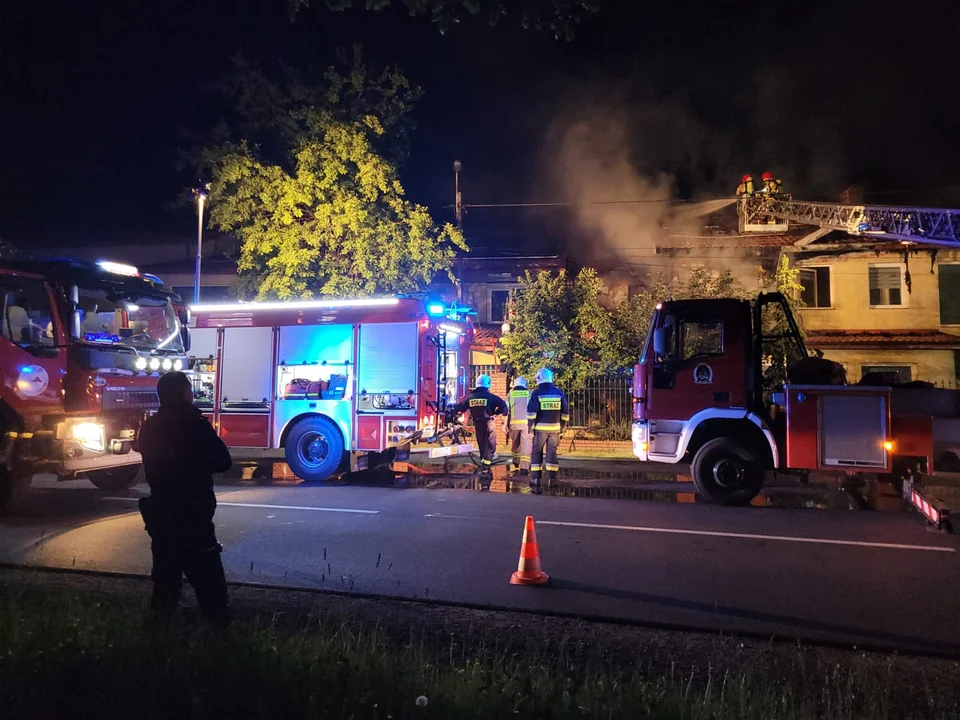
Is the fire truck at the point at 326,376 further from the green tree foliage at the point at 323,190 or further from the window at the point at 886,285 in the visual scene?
the window at the point at 886,285

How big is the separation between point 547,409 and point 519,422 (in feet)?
3.15

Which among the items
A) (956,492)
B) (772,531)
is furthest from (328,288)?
(956,492)

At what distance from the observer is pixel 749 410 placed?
8.58 meters

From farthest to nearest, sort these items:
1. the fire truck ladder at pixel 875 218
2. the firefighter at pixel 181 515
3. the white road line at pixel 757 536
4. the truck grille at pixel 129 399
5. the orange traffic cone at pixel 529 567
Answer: the fire truck ladder at pixel 875 218
the truck grille at pixel 129 399
the white road line at pixel 757 536
the orange traffic cone at pixel 529 567
the firefighter at pixel 181 515

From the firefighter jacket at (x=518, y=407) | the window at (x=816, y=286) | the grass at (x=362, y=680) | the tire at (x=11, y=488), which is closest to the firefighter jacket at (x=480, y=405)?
the firefighter jacket at (x=518, y=407)

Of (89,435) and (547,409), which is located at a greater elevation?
(547,409)

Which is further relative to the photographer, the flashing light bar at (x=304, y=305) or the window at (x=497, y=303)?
the window at (x=497, y=303)

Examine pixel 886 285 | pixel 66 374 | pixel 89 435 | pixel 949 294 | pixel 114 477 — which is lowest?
pixel 114 477

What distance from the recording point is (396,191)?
644 inches

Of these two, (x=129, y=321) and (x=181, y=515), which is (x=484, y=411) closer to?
(x=129, y=321)

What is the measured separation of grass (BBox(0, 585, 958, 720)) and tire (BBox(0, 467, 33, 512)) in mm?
4565

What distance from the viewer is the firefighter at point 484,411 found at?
1091 centimetres

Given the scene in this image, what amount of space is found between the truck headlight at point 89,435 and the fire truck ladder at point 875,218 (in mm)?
20979

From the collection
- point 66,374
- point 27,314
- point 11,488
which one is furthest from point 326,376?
point 11,488
